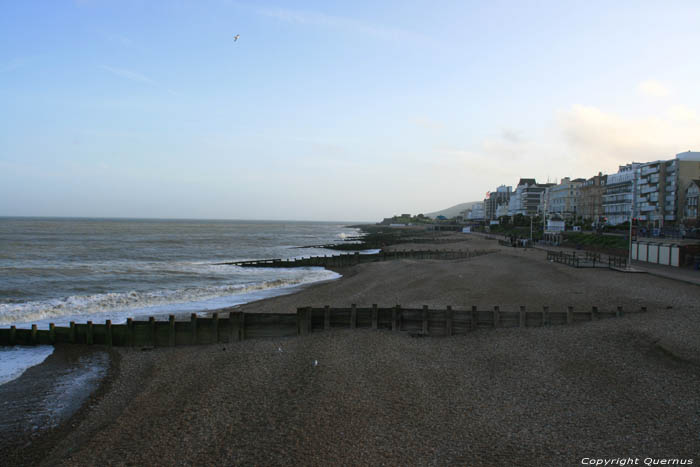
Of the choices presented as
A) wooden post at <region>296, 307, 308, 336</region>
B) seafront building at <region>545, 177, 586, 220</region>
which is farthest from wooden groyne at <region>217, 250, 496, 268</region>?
seafront building at <region>545, 177, 586, 220</region>

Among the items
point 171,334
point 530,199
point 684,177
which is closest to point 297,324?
point 171,334

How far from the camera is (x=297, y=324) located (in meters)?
15.4

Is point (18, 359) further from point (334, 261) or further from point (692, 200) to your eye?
point (692, 200)

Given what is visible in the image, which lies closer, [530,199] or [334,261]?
[334,261]

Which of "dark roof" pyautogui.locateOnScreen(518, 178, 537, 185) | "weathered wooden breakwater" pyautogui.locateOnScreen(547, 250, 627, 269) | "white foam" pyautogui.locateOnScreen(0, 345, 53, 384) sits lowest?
"white foam" pyautogui.locateOnScreen(0, 345, 53, 384)

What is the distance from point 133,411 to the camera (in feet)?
32.7

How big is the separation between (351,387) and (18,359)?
11674 mm

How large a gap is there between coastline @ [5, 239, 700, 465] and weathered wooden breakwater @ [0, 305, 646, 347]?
61 centimetres

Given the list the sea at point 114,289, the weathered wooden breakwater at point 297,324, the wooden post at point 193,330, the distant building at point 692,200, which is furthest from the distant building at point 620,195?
the wooden post at point 193,330

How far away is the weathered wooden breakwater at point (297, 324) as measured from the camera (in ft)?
49.6

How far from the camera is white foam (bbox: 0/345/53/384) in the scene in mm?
13148

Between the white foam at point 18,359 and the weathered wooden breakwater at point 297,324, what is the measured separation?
459 mm

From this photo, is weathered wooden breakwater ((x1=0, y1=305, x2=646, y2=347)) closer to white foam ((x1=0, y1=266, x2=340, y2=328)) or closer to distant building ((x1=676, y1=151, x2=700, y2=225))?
white foam ((x1=0, y1=266, x2=340, y2=328))

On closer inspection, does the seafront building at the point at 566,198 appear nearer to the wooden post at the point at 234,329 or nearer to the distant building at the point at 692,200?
the distant building at the point at 692,200
